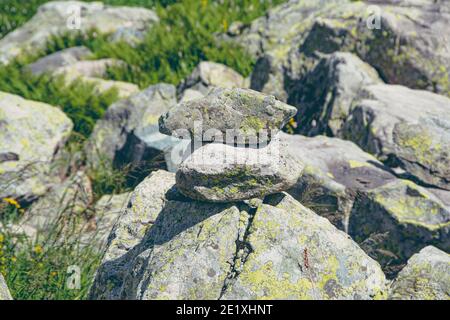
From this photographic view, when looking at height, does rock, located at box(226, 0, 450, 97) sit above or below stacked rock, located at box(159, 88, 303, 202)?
below

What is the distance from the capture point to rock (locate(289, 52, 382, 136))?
10.6 meters

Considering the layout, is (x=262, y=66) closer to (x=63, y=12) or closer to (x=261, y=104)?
(x=261, y=104)

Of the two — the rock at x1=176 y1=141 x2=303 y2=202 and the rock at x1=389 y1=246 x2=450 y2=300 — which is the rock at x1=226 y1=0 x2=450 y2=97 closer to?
the rock at x1=389 y1=246 x2=450 y2=300

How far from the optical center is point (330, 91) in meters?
10.8

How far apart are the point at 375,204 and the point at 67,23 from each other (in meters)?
12.3

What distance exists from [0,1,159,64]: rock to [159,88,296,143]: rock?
455 inches

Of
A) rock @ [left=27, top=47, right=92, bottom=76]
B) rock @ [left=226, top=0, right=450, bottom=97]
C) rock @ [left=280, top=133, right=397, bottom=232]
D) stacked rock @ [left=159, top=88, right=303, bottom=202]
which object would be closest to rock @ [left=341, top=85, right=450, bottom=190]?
rock @ [left=280, top=133, right=397, bottom=232]

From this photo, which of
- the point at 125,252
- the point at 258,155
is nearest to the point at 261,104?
the point at 258,155

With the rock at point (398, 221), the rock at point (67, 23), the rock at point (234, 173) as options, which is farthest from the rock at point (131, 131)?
the rock at point (67, 23)

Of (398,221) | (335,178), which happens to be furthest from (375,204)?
(335,178)

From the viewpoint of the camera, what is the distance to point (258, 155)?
222 inches
